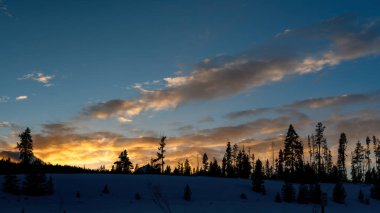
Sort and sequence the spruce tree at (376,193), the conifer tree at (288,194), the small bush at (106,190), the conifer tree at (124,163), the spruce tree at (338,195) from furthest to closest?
the conifer tree at (124,163)
the spruce tree at (376,193)
the spruce tree at (338,195)
the conifer tree at (288,194)
the small bush at (106,190)

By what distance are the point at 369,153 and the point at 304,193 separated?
8666 cm

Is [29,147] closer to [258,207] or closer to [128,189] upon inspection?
[128,189]

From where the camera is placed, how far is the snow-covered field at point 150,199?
137ft

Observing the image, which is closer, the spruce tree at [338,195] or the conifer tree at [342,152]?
the spruce tree at [338,195]

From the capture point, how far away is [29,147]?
202 ft

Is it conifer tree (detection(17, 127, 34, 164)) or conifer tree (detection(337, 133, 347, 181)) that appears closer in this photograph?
conifer tree (detection(17, 127, 34, 164))

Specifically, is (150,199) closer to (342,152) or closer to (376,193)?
(376,193)

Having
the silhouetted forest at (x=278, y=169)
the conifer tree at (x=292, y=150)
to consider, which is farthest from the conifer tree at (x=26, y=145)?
the conifer tree at (x=292, y=150)

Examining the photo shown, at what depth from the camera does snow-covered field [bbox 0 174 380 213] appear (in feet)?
137

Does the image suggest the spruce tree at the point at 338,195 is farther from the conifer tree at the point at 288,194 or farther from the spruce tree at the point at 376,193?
the spruce tree at the point at 376,193

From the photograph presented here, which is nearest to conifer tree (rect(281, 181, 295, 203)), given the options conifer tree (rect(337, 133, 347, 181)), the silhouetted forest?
the silhouetted forest

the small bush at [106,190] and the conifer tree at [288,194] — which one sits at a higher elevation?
the small bush at [106,190]

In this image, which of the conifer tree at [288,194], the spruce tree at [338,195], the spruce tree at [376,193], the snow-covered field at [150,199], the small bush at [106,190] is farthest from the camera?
the spruce tree at [376,193]

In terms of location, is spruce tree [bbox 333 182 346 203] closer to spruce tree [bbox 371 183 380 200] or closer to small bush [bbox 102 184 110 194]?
spruce tree [bbox 371 183 380 200]
